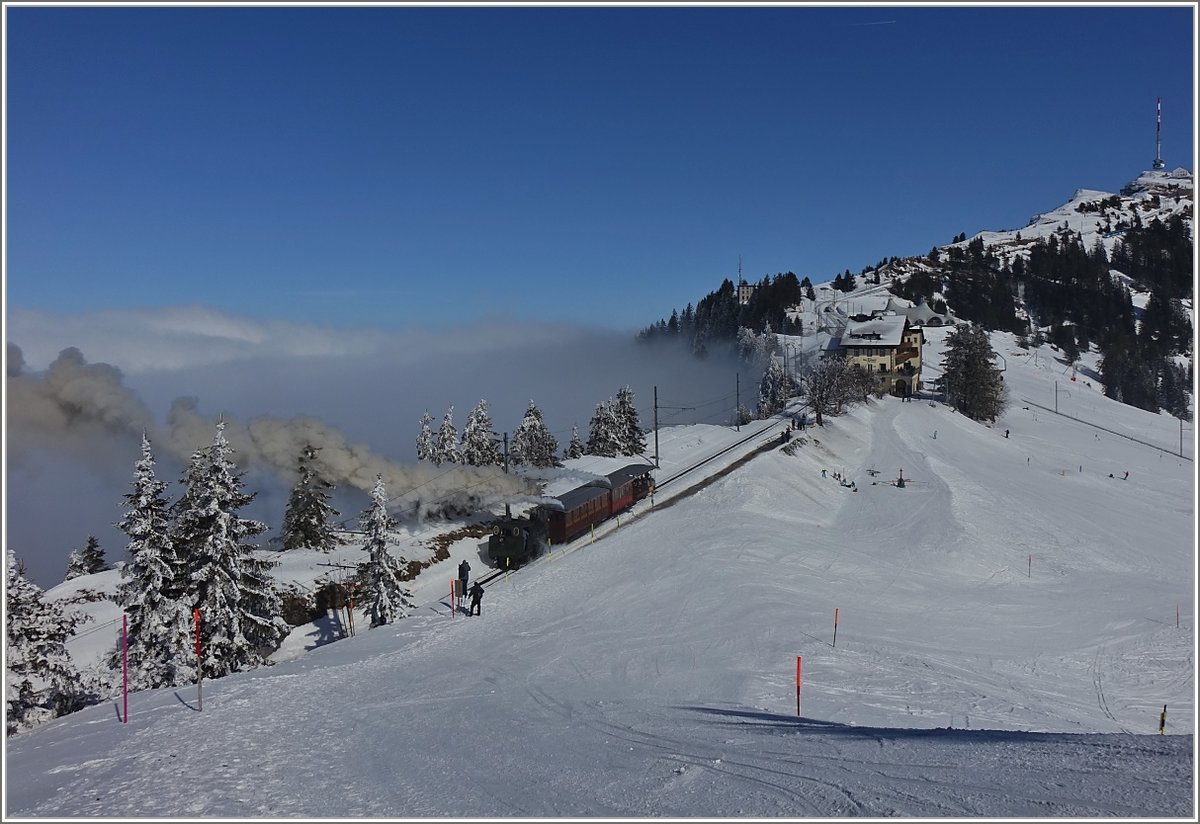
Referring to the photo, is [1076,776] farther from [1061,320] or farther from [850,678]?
[1061,320]

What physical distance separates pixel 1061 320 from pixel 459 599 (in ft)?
678

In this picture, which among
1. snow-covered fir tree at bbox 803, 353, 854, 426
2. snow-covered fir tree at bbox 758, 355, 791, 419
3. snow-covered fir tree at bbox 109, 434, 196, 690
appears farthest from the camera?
snow-covered fir tree at bbox 758, 355, 791, 419

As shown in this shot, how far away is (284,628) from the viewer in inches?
1152

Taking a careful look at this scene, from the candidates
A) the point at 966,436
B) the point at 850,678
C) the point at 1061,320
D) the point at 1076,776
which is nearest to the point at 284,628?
the point at 850,678

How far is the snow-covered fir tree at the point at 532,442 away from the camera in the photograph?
7209 cm

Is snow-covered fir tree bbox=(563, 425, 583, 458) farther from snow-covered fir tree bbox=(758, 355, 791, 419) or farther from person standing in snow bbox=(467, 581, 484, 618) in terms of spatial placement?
person standing in snow bbox=(467, 581, 484, 618)

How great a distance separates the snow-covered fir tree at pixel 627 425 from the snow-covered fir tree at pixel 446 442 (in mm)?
16623

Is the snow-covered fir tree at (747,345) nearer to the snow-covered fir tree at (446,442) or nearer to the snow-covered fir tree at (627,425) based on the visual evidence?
the snow-covered fir tree at (627,425)

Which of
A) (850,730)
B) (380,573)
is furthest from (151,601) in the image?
(850,730)

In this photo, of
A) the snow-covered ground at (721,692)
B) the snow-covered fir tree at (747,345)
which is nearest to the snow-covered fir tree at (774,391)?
the snow-covered fir tree at (747,345)

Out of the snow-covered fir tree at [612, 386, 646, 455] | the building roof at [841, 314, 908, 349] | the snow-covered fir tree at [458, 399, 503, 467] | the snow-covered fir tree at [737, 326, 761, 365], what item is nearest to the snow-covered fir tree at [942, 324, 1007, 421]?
the building roof at [841, 314, 908, 349]

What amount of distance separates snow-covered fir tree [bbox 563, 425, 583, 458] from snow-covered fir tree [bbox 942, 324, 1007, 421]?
54.9 m

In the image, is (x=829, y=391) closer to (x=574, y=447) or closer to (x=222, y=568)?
(x=574, y=447)

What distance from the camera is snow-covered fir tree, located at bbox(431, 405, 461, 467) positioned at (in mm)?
70062
